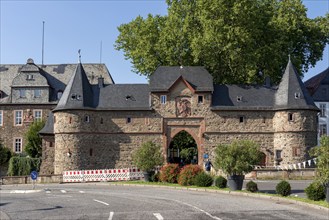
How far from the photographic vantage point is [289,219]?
16406 mm

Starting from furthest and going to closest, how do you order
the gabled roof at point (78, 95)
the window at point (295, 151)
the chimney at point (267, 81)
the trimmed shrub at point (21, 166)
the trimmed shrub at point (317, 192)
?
1. the chimney at point (267, 81)
2. the trimmed shrub at point (21, 166)
3. the gabled roof at point (78, 95)
4. the window at point (295, 151)
5. the trimmed shrub at point (317, 192)

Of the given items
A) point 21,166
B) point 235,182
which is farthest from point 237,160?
point 21,166

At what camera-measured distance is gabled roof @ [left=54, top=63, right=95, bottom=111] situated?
156 ft

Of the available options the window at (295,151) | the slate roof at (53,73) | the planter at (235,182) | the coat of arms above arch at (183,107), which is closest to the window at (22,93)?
the slate roof at (53,73)

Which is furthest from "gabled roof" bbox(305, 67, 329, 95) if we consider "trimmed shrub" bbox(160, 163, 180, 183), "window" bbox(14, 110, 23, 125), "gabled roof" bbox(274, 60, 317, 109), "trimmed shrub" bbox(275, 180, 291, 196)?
"trimmed shrub" bbox(275, 180, 291, 196)

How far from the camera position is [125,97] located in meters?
49.6

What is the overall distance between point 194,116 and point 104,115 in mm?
8805

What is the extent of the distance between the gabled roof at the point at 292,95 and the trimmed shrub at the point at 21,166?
25.3 m

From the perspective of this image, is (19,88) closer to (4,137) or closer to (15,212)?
(4,137)

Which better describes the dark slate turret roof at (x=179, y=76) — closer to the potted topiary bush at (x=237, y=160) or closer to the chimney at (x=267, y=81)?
the chimney at (x=267, y=81)

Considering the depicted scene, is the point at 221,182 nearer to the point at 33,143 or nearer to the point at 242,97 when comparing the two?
the point at 242,97

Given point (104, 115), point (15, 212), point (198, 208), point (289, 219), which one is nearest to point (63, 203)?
point (15, 212)

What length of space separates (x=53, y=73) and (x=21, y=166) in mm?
17765

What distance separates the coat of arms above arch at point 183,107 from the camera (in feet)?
159
